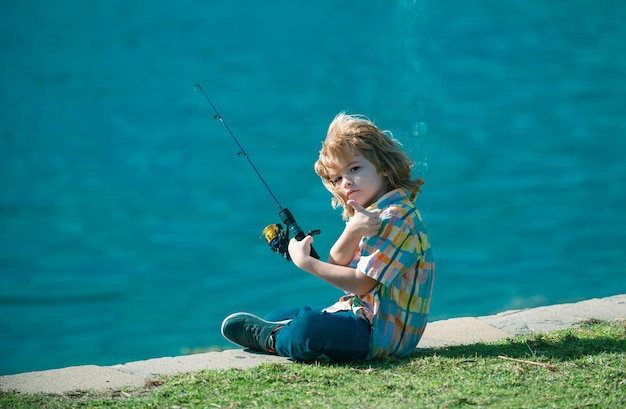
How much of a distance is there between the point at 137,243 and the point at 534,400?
14.7 ft

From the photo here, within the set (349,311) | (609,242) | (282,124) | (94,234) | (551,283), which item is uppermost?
(282,124)

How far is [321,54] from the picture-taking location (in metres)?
9.50

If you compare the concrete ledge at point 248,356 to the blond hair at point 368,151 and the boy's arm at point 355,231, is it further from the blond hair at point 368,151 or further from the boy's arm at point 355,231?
the blond hair at point 368,151

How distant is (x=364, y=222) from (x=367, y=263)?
137mm

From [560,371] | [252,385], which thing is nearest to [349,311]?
[252,385]

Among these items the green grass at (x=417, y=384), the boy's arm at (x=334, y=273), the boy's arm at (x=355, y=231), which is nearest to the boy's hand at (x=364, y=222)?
the boy's arm at (x=355, y=231)

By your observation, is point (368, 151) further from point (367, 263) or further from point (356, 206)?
point (367, 263)

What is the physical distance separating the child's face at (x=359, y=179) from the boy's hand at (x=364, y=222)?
0.62 feet

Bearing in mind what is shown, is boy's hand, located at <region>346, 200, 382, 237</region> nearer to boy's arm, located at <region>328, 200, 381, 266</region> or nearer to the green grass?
boy's arm, located at <region>328, 200, 381, 266</region>

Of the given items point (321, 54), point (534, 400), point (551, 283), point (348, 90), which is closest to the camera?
point (534, 400)

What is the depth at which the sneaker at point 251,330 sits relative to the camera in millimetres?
3326

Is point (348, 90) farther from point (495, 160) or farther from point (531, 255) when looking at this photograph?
point (531, 255)

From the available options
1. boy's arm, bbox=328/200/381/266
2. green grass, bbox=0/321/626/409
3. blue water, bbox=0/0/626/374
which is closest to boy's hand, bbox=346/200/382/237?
boy's arm, bbox=328/200/381/266

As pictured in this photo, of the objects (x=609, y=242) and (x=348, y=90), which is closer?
(x=609, y=242)
